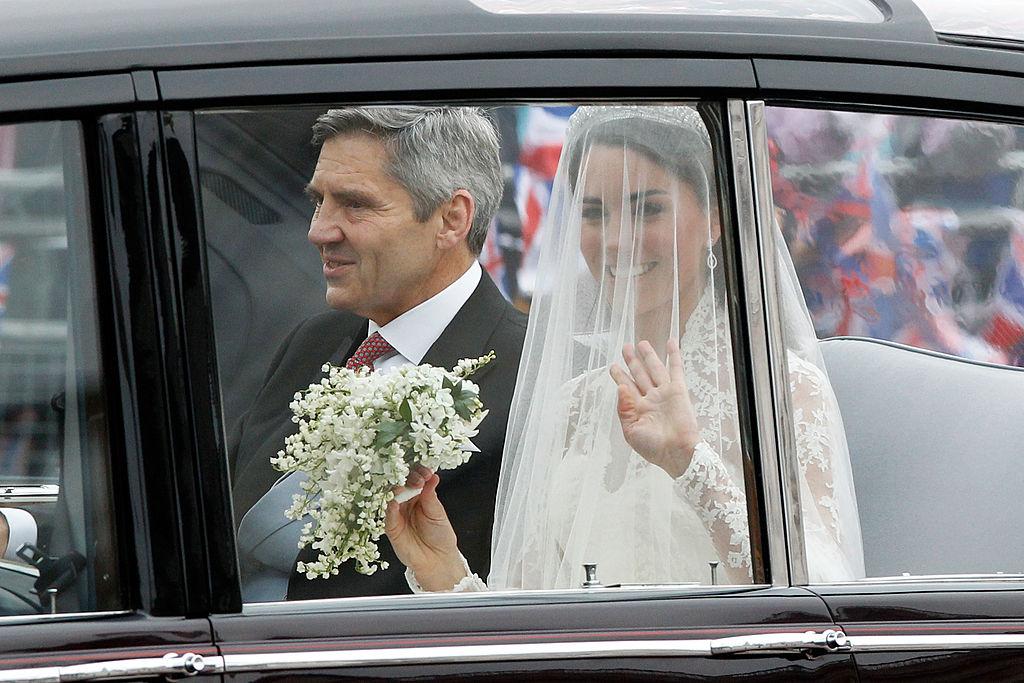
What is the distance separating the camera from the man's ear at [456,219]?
2.44 meters

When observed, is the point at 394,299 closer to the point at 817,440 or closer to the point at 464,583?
the point at 464,583

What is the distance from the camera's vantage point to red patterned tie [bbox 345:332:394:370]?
2.40 meters

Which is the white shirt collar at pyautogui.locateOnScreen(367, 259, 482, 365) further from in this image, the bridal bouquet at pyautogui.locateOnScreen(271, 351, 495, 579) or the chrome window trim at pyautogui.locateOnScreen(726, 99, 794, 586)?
the chrome window trim at pyautogui.locateOnScreen(726, 99, 794, 586)

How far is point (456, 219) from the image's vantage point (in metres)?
2.45

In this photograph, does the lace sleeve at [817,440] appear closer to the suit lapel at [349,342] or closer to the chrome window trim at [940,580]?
the chrome window trim at [940,580]

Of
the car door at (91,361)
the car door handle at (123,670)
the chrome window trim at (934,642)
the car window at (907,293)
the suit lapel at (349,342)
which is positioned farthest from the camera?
the car window at (907,293)

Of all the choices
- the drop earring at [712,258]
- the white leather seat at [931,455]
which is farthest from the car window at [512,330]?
the white leather seat at [931,455]

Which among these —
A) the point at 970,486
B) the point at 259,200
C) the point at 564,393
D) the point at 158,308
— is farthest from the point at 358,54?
the point at 970,486

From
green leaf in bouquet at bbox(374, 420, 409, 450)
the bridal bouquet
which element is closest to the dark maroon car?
the bridal bouquet

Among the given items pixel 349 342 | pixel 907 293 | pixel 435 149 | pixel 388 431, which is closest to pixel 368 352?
pixel 349 342

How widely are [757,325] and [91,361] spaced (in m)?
1.10

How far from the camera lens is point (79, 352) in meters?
2.20

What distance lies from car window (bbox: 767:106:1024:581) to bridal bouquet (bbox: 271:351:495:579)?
1.99 ft

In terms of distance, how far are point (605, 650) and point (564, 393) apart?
504 mm
